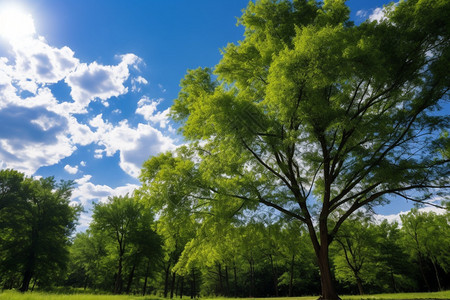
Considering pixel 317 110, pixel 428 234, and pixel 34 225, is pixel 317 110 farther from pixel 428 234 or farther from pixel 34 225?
pixel 428 234

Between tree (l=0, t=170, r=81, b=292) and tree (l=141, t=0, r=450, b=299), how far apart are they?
861 inches

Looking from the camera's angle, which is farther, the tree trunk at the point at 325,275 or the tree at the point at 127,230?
the tree at the point at 127,230

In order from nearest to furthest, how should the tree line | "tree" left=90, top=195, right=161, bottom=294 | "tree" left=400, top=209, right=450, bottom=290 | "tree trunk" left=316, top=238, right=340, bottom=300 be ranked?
"tree trunk" left=316, top=238, right=340, bottom=300
the tree line
"tree" left=90, top=195, right=161, bottom=294
"tree" left=400, top=209, right=450, bottom=290

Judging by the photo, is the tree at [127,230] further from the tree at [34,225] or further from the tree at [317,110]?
the tree at [317,110]

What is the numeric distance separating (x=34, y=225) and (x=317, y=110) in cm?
3118

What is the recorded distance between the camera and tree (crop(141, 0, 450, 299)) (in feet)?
24.4

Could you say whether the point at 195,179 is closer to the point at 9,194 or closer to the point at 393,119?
the point at 393,119

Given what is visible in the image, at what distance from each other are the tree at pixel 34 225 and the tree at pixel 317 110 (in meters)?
21.9

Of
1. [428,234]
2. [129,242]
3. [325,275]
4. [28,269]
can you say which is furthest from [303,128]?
[428,234]

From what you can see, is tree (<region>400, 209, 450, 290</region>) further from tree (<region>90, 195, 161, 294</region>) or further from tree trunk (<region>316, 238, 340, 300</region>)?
tree (<region>90, 195, 161, 294</region>)

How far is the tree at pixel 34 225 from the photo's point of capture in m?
24.0

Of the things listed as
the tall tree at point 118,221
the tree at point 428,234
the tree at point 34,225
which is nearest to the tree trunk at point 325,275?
the tall tree at point 118,221

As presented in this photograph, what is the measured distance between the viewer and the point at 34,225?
85.5 ft

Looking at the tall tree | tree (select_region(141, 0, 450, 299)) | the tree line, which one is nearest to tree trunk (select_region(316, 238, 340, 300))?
tree (select_region(141, 0, 450, 299))
